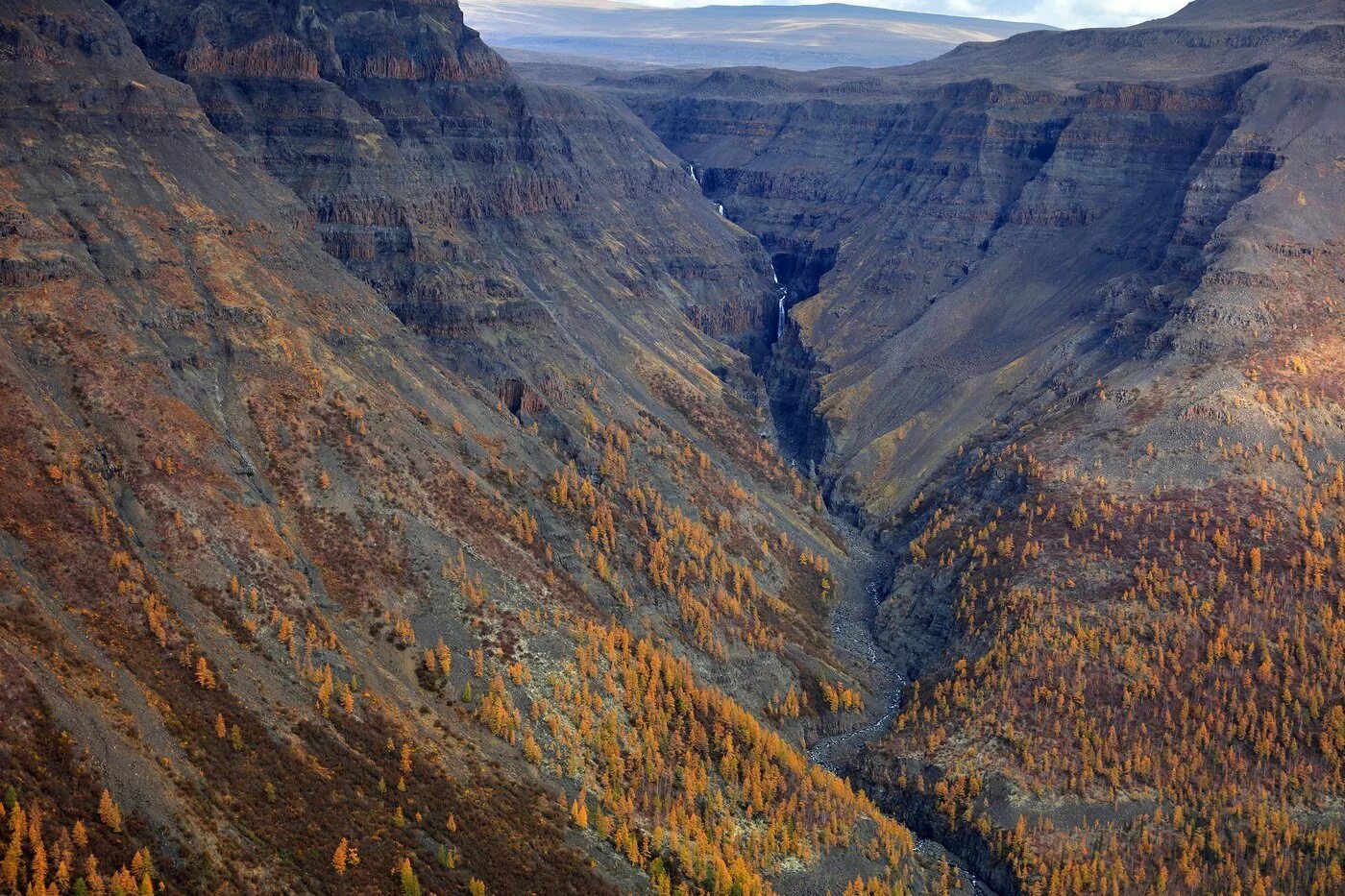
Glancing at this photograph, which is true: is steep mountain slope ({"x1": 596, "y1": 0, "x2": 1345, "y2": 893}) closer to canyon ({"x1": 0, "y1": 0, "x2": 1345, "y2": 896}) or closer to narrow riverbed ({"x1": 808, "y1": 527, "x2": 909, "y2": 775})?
canyon ({"x1": 0, "y1": 0, "x2": 1345, "y2": 896})

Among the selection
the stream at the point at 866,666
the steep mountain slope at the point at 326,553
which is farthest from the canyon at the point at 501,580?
the stream at the point at 866,666

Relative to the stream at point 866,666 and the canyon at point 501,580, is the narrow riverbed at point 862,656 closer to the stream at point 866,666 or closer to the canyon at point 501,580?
the stream at point 866,666

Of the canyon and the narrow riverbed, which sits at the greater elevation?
the canyon

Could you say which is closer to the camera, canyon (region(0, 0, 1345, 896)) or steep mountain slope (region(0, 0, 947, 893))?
steep mountain slope (region(0, 0, 947, 893))

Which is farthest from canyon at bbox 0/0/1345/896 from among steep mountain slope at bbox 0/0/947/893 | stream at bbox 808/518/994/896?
stream at bbox 808/518/994/896

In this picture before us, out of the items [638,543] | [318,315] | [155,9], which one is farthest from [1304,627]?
[155,9]

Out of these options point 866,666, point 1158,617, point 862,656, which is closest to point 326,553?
point 866,666
